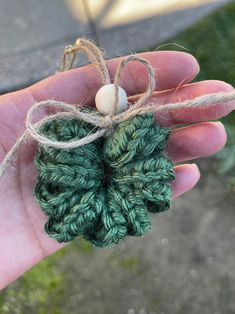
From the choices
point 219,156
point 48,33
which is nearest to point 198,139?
point 219,156

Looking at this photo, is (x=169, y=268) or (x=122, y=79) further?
(x=169, y=268)

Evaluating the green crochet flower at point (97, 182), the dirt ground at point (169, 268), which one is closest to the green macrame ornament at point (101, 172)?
the green crochet flower at point (97, 182)

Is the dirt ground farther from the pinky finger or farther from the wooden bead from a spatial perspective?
the wooden bead

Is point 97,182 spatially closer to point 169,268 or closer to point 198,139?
point 198,139

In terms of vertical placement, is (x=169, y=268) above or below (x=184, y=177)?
below

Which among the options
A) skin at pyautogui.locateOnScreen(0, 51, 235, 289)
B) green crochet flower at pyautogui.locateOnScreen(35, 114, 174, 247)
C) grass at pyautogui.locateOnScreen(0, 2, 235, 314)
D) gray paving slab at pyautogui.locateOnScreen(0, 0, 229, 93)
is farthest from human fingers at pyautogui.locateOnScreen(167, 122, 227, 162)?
gray paving slab at pyautogui.locateOnScreen(0, 0, 229, 93)

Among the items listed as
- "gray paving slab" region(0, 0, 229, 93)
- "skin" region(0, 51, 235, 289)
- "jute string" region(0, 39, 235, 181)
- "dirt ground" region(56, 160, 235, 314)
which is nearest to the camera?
"jute string" region(0, 39, 235, 181)

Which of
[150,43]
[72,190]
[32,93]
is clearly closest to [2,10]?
[150,43]
